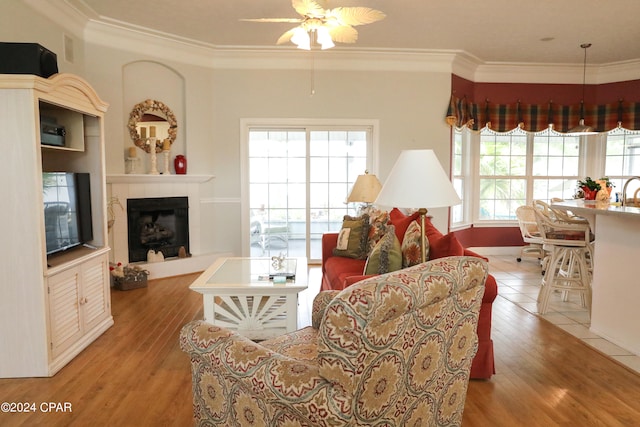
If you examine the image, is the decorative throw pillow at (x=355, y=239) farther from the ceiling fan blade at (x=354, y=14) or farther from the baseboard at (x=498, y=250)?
the baseboard at (x=498, y=250)

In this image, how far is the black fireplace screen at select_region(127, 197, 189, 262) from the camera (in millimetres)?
5504

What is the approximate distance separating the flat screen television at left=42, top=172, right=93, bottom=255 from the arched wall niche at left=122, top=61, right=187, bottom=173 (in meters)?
2.01

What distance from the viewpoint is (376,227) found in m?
3.95

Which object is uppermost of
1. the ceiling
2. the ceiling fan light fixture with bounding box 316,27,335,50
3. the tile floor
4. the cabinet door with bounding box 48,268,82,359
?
the ceiling

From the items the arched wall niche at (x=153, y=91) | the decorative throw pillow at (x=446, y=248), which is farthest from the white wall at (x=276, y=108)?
the decorative throw pillow at (x=446, y=248)

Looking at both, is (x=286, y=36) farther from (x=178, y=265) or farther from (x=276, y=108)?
(x=178, y=265)

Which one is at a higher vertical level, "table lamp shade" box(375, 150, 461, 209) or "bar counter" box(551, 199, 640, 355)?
"table lamp shade" box(375, 150, 461, 209)

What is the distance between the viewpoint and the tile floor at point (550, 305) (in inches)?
128

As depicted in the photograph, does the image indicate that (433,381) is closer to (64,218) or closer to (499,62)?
(64,218)

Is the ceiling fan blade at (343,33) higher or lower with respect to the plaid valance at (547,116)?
higher

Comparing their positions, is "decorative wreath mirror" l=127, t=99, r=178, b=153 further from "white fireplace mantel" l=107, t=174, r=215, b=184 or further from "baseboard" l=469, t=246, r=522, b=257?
"baseboard" l=469, t=246, r=522, b=257

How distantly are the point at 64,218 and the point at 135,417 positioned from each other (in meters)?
1.63

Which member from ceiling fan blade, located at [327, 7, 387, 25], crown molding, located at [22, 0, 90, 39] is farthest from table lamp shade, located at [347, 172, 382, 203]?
crown molding, located at [22, 0, 90, 39]

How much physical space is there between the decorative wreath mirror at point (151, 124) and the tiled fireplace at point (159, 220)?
479mm
